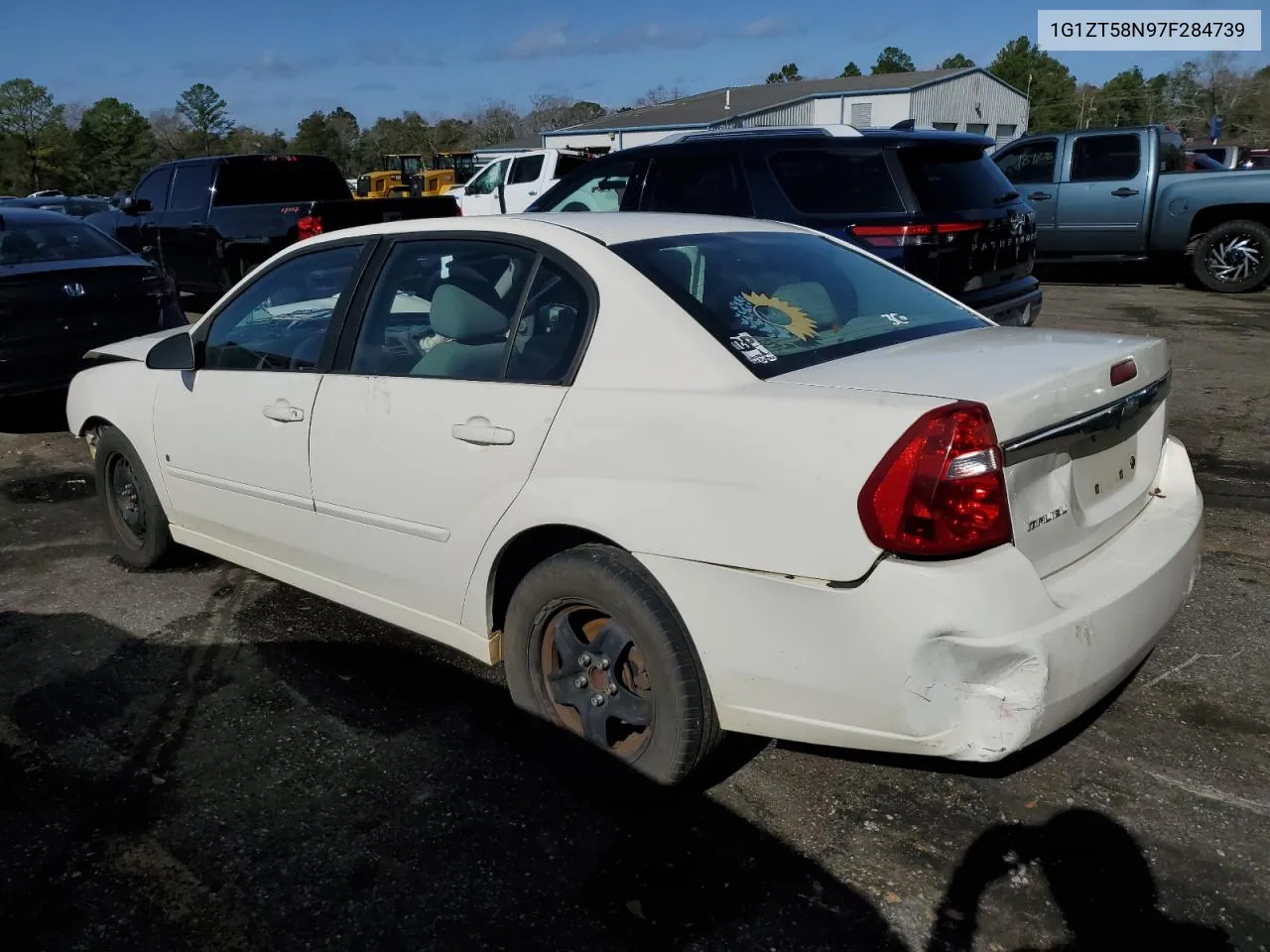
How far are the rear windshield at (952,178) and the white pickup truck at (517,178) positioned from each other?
11.9m

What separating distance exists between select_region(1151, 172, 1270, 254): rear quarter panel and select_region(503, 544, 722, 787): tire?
1224 cm

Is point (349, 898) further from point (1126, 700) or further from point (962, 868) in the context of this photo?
point (1126, 700)

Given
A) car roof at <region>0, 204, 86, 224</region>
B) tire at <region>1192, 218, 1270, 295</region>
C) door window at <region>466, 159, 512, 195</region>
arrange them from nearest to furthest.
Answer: car roof at <region>0, 204, 86, 224</region> → tire at <region>1192, 218, 1270, 295</region> → door window at <region>466, 159, 512, 195</region>

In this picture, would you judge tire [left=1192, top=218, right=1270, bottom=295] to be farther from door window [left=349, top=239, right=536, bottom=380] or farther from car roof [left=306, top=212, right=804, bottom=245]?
door window [left=349, top=239, right=536, bottom=380]

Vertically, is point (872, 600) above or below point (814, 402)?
below

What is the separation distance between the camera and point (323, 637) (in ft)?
13.3

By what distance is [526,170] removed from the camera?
1853 centimetres

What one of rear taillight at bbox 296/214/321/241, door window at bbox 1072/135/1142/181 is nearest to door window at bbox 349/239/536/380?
rear taillight at bbox 296/214/321/241

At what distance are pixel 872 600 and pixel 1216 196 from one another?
12457 millimetres

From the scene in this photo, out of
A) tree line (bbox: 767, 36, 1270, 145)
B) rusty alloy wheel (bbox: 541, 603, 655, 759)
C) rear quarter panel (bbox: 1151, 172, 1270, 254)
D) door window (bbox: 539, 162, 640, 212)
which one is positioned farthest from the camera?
tree line (bbox: 767, 36, 1270, 145)

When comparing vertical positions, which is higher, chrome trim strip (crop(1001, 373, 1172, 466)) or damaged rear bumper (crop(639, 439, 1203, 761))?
chrome trim strip (crop(1001, 373, 1172, 466))

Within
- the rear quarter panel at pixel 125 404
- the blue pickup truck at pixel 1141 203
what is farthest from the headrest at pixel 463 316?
the blue pickup truck at pixel 1141 203

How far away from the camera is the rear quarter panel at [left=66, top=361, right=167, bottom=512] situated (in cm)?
439

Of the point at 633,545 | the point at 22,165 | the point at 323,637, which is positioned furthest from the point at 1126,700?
the point at 22,165
